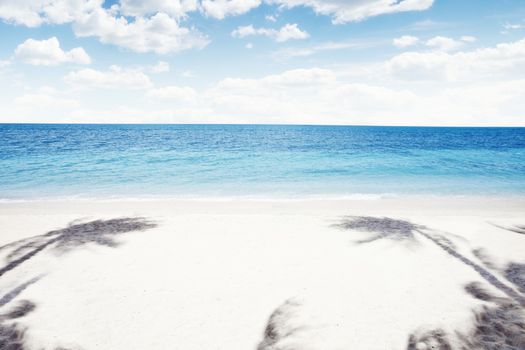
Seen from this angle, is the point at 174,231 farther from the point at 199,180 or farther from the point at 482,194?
the point at 482,194

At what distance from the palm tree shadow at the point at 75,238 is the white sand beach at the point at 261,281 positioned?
0.06 m

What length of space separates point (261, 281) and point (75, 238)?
745 centimetres

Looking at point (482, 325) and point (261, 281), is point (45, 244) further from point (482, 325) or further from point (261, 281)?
point (482, 325)

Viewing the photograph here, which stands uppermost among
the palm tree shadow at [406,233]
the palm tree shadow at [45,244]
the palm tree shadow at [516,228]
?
the palm tree shadow at [516,228]

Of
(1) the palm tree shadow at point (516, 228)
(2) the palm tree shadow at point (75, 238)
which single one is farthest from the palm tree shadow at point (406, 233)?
(2) the palm tree shadow at point (75, 238)

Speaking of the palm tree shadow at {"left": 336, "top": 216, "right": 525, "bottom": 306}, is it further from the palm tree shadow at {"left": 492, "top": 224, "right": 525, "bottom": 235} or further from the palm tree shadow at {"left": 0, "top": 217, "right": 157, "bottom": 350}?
the palm tree shadow at {"left": 0, "top": 217, "right": 157, "bottom": 350}

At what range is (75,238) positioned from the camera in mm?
10922

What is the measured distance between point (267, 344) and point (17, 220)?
12864mm

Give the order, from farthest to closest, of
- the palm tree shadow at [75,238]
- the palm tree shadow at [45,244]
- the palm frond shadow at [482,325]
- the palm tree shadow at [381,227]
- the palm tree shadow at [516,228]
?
1. the palm tree shadow at [516,228]
2. the palm tree shadow at [381,227]
3. the palm tree shadow at [75,238]
4. the palm tree shadow at [45,244]
5. the palm frond shadow at [482,325]

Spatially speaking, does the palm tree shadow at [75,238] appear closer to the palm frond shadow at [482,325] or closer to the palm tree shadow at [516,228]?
the palm frond shadow at [482,325]

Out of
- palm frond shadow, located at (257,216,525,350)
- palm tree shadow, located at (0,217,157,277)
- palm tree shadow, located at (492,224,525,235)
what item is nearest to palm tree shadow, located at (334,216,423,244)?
palm frond shadow, located at (257,216,525,350)

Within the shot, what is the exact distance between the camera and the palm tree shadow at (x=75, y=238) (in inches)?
373

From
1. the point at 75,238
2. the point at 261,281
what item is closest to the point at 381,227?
the point at 261,281

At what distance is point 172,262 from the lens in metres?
9.03
